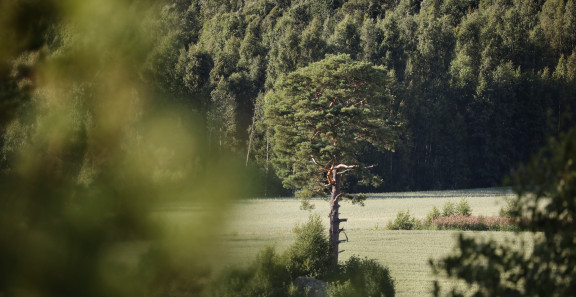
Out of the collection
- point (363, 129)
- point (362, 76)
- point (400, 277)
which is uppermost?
point (362, 76)

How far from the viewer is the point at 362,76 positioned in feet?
76.1

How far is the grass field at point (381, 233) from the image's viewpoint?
7.47 feet

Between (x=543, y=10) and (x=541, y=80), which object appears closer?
(x=541, y=80)

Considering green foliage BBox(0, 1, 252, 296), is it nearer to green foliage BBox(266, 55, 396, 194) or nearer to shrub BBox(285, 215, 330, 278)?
shrub BBox(285, 215, 330, 278)

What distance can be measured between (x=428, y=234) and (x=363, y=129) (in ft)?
39.8

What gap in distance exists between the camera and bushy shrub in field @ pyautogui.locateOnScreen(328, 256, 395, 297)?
16906mm

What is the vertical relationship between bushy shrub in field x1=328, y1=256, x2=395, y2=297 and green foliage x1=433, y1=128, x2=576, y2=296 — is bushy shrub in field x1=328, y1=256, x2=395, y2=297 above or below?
below

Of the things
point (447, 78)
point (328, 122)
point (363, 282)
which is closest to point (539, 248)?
point (363, 282)

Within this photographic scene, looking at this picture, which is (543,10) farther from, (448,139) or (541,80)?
(448,139)

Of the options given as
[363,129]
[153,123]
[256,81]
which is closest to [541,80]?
[256,81]

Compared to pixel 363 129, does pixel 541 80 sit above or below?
above

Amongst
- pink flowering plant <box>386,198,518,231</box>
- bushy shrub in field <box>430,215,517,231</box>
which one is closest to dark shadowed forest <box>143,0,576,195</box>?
pink flowering plant <box>386,198,518,231</box>

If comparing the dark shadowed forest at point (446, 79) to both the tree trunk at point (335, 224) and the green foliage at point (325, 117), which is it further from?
the tree trunk at point (335, 224)

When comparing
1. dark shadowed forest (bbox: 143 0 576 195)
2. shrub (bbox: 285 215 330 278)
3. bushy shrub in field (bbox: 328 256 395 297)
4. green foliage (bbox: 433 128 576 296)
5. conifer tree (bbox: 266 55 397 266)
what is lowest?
bushy shrub in field (bbox: 328 256 395 297)
